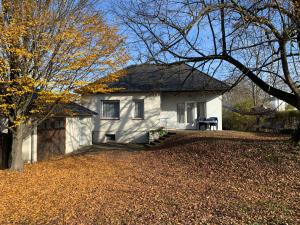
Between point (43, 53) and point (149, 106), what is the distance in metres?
11.7

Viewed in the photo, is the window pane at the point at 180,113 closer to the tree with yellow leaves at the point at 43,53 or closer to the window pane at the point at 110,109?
the window pane at the point at 110,109

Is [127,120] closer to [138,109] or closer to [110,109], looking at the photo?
[138,109]

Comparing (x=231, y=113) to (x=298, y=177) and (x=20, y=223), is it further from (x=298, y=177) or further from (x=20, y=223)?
(x=20, y=223)

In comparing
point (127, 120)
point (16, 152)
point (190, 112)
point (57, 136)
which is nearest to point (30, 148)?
point (57, 136)

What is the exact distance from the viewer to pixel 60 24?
950 centimetres

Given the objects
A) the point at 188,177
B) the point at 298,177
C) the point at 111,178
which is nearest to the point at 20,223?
the point at 111,178

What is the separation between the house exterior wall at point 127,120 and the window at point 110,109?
0.97 feet

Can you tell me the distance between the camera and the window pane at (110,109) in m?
21.0

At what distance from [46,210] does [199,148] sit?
7.57 m

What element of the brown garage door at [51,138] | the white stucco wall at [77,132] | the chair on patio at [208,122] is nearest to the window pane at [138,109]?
the white stucco wall at [77,132]

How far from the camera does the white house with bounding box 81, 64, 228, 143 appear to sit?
20.3m

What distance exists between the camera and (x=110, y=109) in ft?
69.2

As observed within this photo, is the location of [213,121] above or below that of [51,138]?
above

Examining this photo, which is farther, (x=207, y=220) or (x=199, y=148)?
(x=199, y=148)
